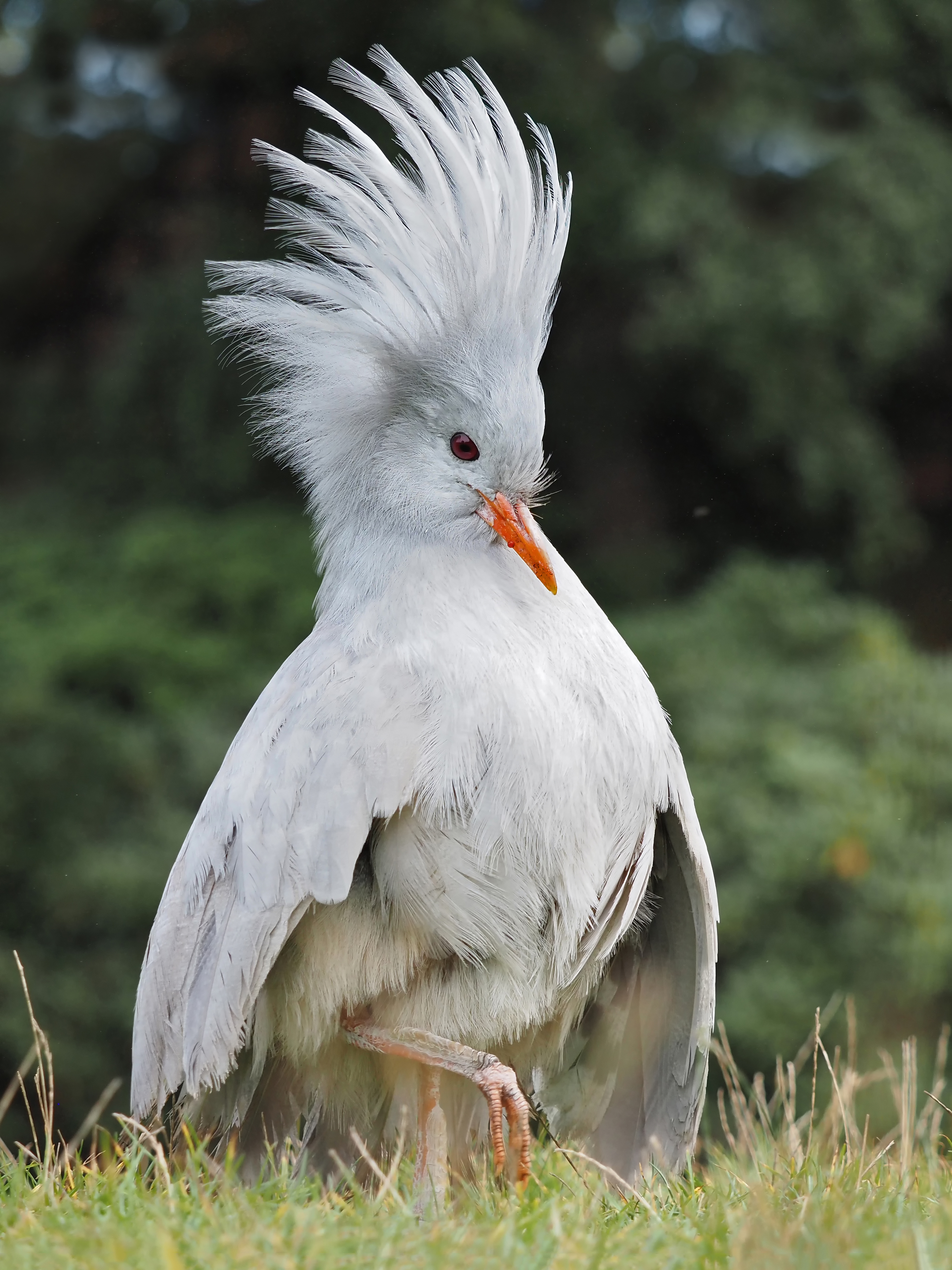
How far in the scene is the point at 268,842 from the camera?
91.7 inches

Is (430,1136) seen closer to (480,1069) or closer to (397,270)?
(480,1069)

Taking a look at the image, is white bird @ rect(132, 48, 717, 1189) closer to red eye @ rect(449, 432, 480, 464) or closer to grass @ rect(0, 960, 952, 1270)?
red eye @ rect(449, 432, 480, 464)

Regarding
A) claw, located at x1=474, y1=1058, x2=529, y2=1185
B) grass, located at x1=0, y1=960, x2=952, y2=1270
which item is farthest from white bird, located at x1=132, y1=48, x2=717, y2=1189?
grass, located at x1=0, y1=960, x2=952, y2=1270

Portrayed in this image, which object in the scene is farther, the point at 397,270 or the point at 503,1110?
the point at 397,270

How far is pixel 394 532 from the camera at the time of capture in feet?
8.36

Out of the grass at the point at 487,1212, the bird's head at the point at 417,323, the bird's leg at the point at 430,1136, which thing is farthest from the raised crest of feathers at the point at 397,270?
the grass at the point at 487,1212

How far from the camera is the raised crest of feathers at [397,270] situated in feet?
8.48

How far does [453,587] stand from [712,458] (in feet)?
13.3

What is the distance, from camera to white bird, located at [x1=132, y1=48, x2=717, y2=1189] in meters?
2.31

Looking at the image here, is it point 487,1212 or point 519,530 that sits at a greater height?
point 519,530

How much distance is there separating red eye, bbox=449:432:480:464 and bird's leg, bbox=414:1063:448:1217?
1109mm

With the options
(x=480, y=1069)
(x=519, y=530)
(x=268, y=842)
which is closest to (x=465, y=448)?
(x=519, y=530)

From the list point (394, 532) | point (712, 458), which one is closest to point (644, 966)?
point (394, 532)

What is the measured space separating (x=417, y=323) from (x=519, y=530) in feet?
1.51
